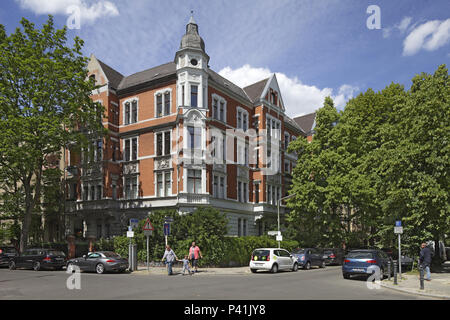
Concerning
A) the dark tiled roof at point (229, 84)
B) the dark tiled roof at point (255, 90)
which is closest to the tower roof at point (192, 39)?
the dark tiled roof at point (229, 84)

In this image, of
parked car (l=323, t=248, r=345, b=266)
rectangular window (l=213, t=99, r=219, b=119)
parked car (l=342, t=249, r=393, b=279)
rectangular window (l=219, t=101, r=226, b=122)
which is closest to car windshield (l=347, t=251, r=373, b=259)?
parked car (l=342, t=249, r=393, b=279)

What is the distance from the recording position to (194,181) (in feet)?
114

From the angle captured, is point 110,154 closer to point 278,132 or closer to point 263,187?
point 263,187

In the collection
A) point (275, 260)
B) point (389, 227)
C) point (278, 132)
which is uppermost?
point (278, 132)

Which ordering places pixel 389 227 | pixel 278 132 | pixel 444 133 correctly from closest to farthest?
pixel 444 133 → pixel 389 227 → pixel 278 132

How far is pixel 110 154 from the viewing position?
3872 centimetres

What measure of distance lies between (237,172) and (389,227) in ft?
54.0

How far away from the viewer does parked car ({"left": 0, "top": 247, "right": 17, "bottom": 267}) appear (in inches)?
1169

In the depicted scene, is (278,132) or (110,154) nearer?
(110,154)

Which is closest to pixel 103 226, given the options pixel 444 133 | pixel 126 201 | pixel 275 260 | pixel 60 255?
pixel 126 201

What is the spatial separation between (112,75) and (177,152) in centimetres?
1273

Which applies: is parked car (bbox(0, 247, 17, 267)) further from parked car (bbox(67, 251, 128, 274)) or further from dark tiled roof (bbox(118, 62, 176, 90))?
dark tiled roof (bbox(118, 62, 176, 90))

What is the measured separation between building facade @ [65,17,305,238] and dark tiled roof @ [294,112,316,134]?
15.6 m

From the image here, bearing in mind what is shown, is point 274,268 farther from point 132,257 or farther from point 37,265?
point 37,265
